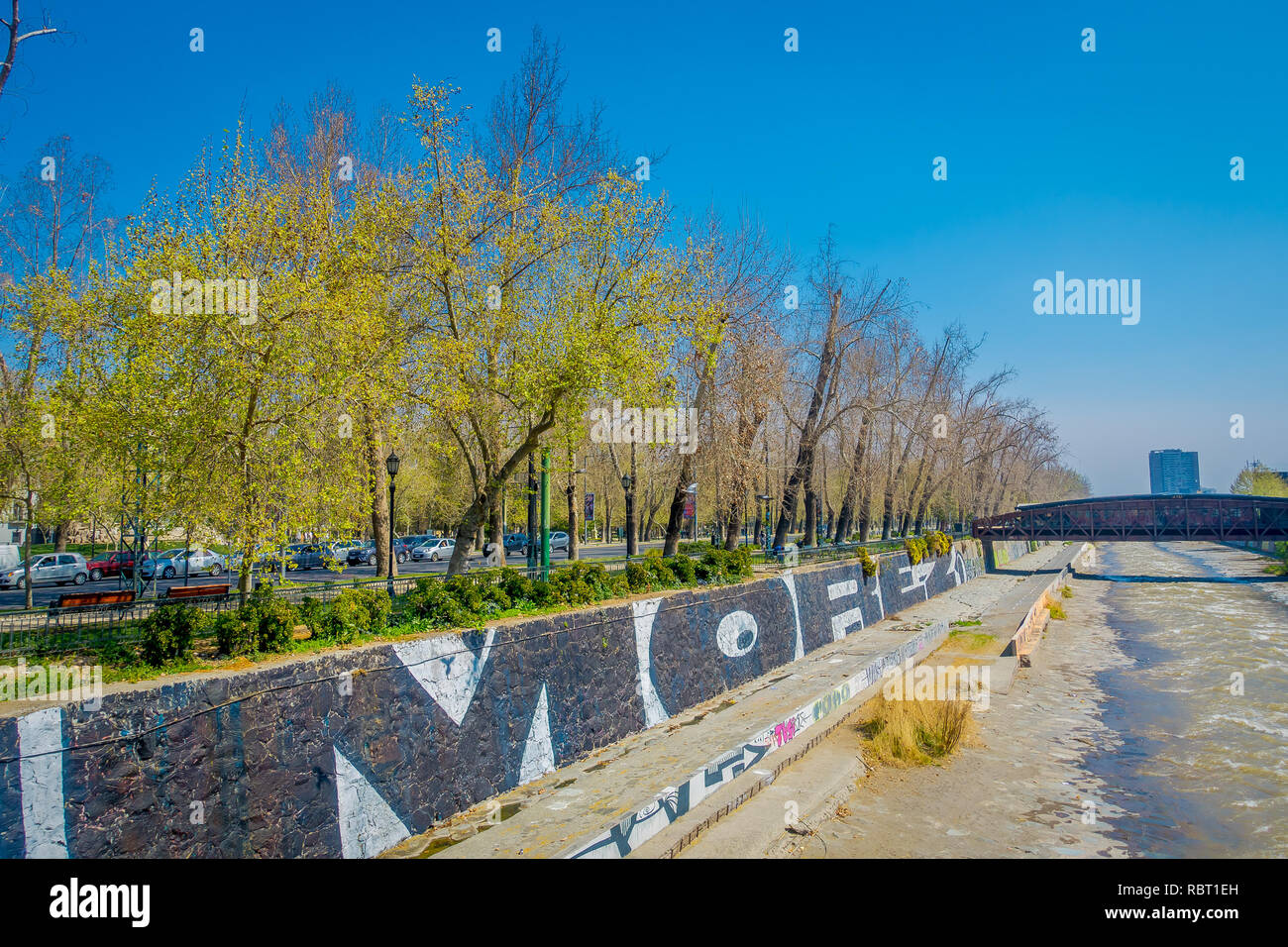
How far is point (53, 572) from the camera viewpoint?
2889 centimetres

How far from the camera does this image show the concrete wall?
5.87 m

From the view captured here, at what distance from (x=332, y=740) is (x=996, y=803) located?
9.38 meters

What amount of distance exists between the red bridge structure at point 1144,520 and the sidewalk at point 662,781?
45913mm

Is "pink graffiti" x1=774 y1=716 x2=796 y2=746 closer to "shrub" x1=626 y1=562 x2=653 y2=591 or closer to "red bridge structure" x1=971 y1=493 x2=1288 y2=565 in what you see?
"shrub" x1=626 y1=562 x2=653 y2=591

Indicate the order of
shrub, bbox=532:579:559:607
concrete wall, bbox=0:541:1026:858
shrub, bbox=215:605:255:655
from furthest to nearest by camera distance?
shrub, bbox=532:579:559:607 → shrub, bbox=215:605:255:655 → concrete wall, bbox=0:541:1026:858

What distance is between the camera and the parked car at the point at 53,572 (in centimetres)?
2772

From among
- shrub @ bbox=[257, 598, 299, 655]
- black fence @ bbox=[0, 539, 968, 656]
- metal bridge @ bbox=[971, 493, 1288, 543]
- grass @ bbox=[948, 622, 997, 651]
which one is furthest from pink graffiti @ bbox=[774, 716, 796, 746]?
metal bridge @ bbox=[971, 493, 1288, 543]

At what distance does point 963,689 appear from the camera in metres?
17.6

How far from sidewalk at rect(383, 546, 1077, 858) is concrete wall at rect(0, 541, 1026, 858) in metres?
0.37

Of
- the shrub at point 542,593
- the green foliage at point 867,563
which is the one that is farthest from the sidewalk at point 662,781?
the green foliage at point 867,563

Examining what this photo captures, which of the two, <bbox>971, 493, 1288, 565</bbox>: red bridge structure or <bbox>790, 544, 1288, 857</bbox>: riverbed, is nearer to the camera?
<bbox>790, 544, 1288, 857</bbox>: riverbed

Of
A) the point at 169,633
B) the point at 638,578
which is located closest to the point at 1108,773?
the point at 638,578
